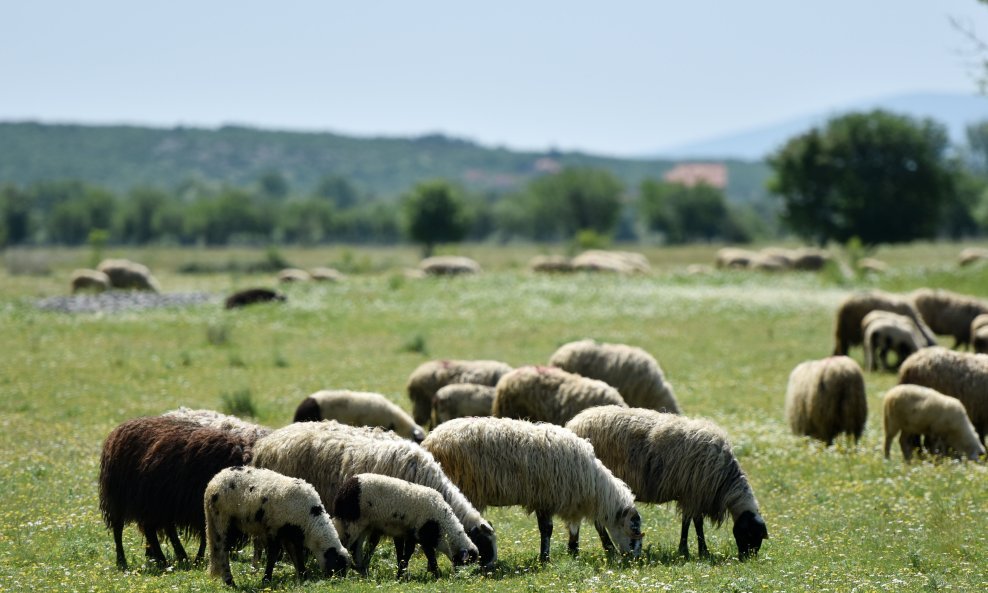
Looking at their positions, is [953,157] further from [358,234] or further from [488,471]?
[358,234]

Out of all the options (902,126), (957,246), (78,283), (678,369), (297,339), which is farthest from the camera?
(957,246)

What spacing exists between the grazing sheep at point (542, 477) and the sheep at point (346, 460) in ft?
1.62

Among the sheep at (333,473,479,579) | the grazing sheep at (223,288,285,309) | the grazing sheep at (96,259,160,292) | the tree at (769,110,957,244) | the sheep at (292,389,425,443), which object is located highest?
the tree at (769,110,957,244)

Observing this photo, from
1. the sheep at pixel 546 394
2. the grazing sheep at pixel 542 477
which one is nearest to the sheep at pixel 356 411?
the sheep at pixel 546 394

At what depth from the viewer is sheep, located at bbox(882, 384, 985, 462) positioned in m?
17.0

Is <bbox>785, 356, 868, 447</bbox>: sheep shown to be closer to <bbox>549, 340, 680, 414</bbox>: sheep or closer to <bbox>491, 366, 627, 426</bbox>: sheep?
<bbox>549, 340, 680, 414</bbox>: sheep

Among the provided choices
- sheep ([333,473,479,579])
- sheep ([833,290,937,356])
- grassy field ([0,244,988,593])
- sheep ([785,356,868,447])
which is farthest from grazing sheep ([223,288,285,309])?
sheep ([333,473,479,579])

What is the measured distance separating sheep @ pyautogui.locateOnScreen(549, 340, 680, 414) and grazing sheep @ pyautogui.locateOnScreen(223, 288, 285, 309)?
21.3 meters

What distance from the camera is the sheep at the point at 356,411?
682 inches

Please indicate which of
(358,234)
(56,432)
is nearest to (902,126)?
(56,432)

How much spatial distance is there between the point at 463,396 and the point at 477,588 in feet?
27.6

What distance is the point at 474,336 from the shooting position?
3284 cm

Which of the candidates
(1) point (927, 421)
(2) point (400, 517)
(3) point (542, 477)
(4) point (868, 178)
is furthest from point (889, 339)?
(4) point (868, 178)

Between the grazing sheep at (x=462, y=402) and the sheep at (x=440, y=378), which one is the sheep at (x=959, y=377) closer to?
the sheep at (x=440, y=378)
